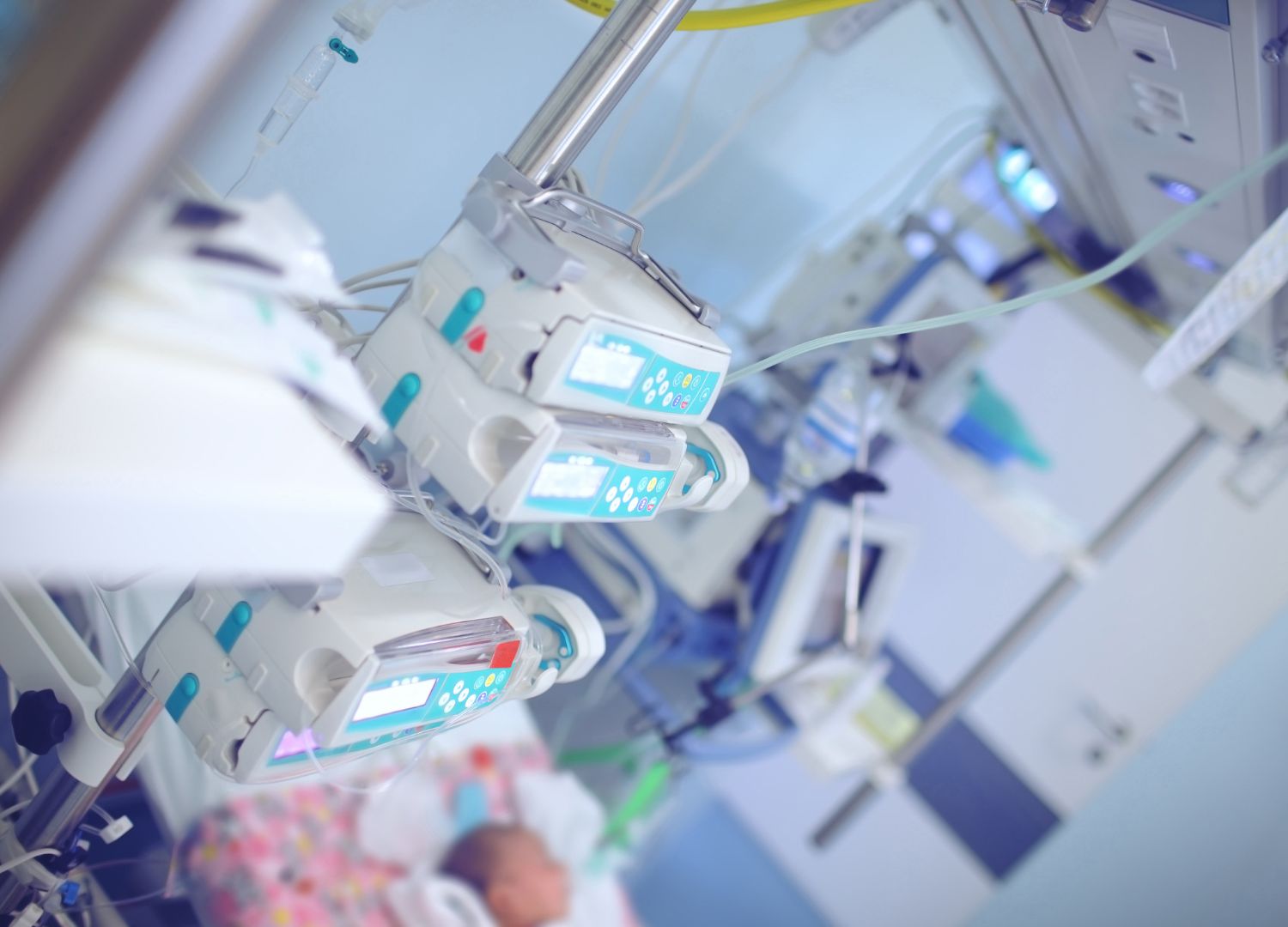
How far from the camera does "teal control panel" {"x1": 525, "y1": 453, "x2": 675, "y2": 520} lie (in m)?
0.74

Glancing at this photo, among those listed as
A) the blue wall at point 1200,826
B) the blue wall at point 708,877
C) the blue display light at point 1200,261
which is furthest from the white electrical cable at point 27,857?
the blue wall at point 1200,826

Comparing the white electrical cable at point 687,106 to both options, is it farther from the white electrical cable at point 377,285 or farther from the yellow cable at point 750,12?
the white electrical cable at point 377,285

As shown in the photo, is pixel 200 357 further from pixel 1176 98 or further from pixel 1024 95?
pixel 1024 95

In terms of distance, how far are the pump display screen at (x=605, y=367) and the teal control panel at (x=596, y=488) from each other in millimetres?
60

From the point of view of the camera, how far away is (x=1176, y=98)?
3.69ft

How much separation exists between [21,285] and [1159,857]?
313 cm

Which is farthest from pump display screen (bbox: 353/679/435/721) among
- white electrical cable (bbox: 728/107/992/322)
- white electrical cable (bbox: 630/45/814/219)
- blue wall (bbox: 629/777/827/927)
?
blue wall (bbox: 629/777/827/927)

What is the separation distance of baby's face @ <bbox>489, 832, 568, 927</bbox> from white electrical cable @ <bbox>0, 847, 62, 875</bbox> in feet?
3.55

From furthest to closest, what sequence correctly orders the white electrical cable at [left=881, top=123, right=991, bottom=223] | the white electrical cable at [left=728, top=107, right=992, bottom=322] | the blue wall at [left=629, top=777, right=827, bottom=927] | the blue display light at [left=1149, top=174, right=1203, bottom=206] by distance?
the blue wall at [left=629, top=777, right=827, bottom=927] → the white electrical cable at [left=728, top=107, right=992, bottom=322] → the white electrical cable at [left=881, top=123, right=991, bottom=223] → the blue display light at [left=1149, top=174, right=1203, bottom=206]

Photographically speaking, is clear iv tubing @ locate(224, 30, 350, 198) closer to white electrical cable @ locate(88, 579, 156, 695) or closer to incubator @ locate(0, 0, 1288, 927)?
incubator @ locate(0, 0, 1288, 927)

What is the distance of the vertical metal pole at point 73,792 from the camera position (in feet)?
3.08

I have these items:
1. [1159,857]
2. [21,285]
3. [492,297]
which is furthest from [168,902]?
[1159,857]

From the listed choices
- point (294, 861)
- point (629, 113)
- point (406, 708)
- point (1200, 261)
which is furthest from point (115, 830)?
point (1200, 261)

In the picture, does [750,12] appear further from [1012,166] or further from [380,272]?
[1012,166]
